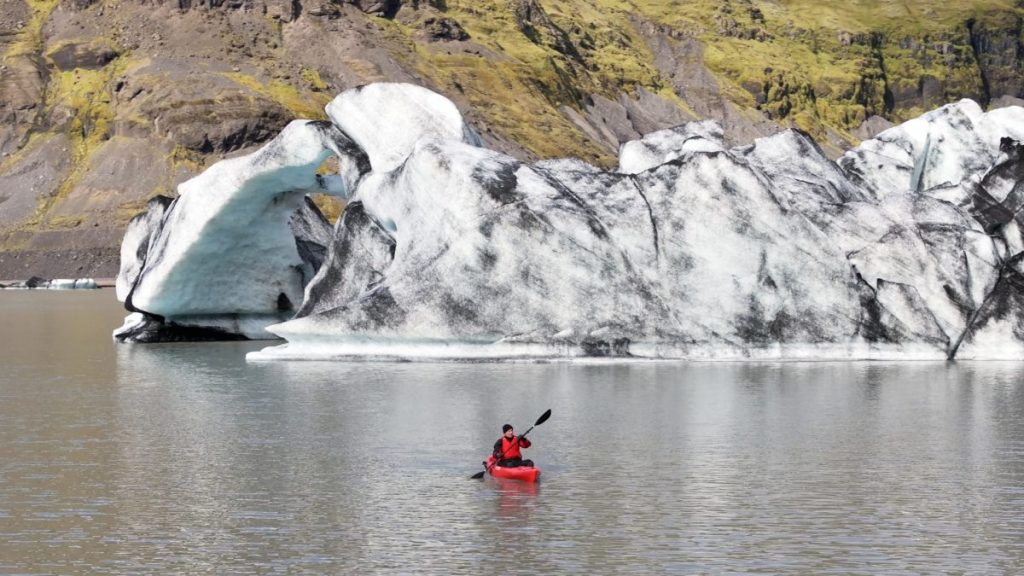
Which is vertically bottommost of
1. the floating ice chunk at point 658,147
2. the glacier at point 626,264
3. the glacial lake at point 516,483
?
the glacial lake at point 516,483

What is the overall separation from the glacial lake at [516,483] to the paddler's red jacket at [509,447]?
22.1 inches

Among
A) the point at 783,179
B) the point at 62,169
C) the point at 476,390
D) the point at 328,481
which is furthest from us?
the point at 62,169

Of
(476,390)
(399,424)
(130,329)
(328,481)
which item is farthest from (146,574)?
(130,329)

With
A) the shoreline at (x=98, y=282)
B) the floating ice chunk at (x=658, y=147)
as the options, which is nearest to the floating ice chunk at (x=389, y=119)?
the floating ice chunk at (x=658, y=147)

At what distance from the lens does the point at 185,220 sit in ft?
171

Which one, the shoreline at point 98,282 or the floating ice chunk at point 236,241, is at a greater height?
the shoreline at point 98,282

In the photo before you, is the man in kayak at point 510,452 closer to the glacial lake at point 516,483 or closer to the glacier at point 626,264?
the glacial lake at point 516,483

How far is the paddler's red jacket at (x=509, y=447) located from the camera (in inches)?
1072

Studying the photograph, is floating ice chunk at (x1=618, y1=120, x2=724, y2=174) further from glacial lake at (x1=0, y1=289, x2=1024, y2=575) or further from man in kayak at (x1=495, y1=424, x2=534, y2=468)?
man in kayak at (x1=495, y1=424, x2=534, y2=468)

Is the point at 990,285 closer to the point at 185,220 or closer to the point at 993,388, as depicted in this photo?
the point at 993,388

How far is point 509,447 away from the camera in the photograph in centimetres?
2734

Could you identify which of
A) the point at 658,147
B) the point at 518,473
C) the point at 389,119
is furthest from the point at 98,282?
the point at 518,473

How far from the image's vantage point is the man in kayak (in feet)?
89.1

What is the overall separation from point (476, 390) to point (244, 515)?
672 inches
